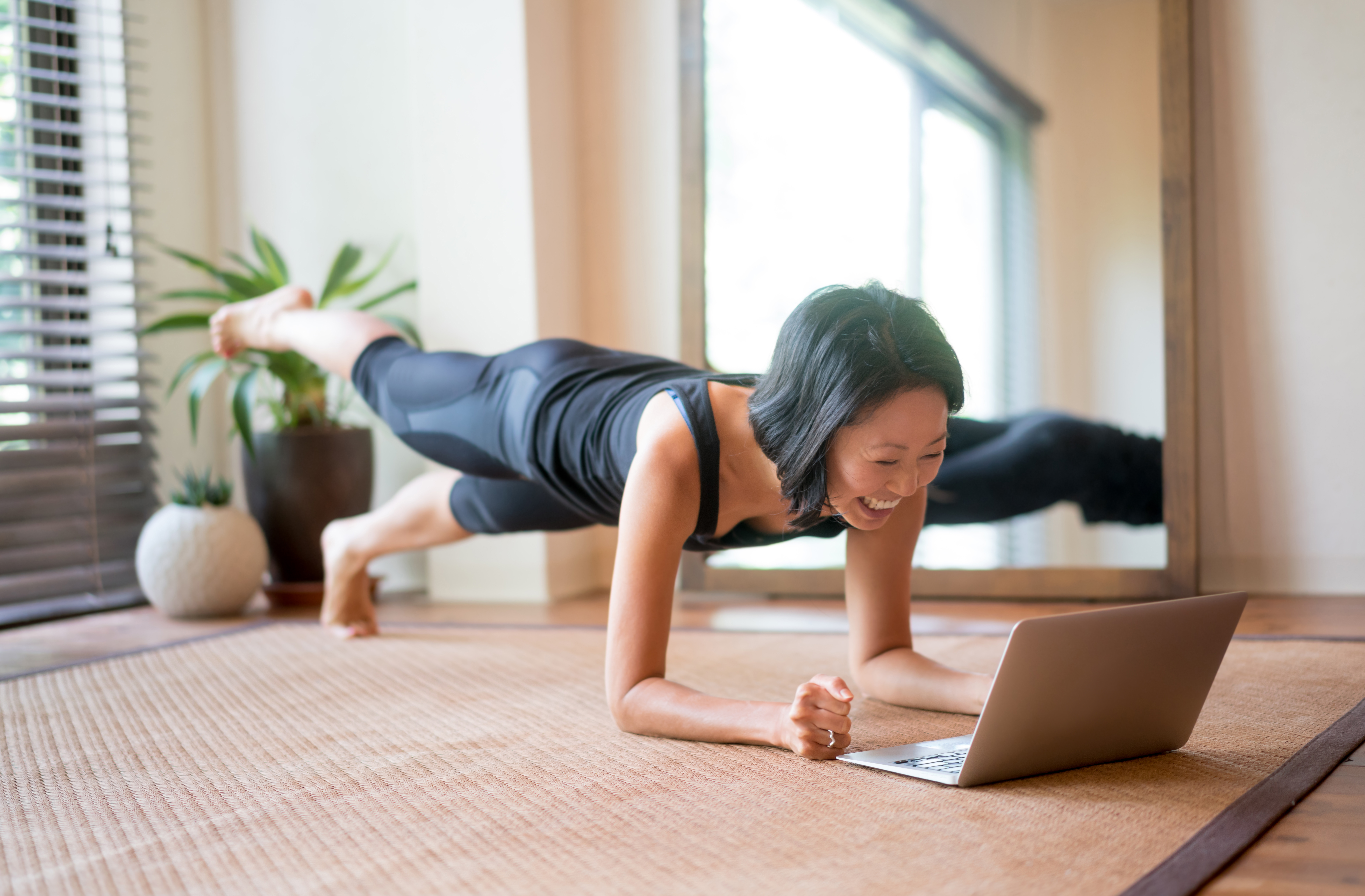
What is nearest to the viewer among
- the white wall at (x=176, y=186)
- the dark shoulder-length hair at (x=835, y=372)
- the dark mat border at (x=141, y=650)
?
the dark shoulder-length hair at (x=835, y=372)

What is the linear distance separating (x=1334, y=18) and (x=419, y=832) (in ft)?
7.89

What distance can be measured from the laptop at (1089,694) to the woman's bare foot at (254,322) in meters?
1.46

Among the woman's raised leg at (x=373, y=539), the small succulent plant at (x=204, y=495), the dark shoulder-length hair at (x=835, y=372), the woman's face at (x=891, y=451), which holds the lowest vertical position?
the woman's raised leg at (x=373, y=539)

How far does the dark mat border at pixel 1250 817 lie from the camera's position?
35.7 inches

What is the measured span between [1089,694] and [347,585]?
60.8 inches

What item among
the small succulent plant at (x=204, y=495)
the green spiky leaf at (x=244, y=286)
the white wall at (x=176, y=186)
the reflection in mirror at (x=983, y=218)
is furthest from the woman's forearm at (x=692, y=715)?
the white wall at (x=176, y=186)

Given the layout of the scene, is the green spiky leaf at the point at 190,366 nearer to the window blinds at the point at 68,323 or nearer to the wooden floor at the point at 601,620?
the window blinds at the point at 68,323

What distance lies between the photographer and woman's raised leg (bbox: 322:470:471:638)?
2092 millimetres

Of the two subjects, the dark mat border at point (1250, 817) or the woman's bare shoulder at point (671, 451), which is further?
the woman's bare shoulder at point (671, 451)

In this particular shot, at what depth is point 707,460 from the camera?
1.35 meters

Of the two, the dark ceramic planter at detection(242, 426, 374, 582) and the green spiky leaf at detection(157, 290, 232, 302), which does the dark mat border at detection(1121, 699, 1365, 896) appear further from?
the green spiky leaf at detection(157, 290, 232, 302)

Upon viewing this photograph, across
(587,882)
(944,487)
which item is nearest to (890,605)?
(587,882)

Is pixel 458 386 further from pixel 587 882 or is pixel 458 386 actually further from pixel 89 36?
pixel 89 36

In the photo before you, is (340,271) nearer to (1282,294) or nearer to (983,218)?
(983,218)
